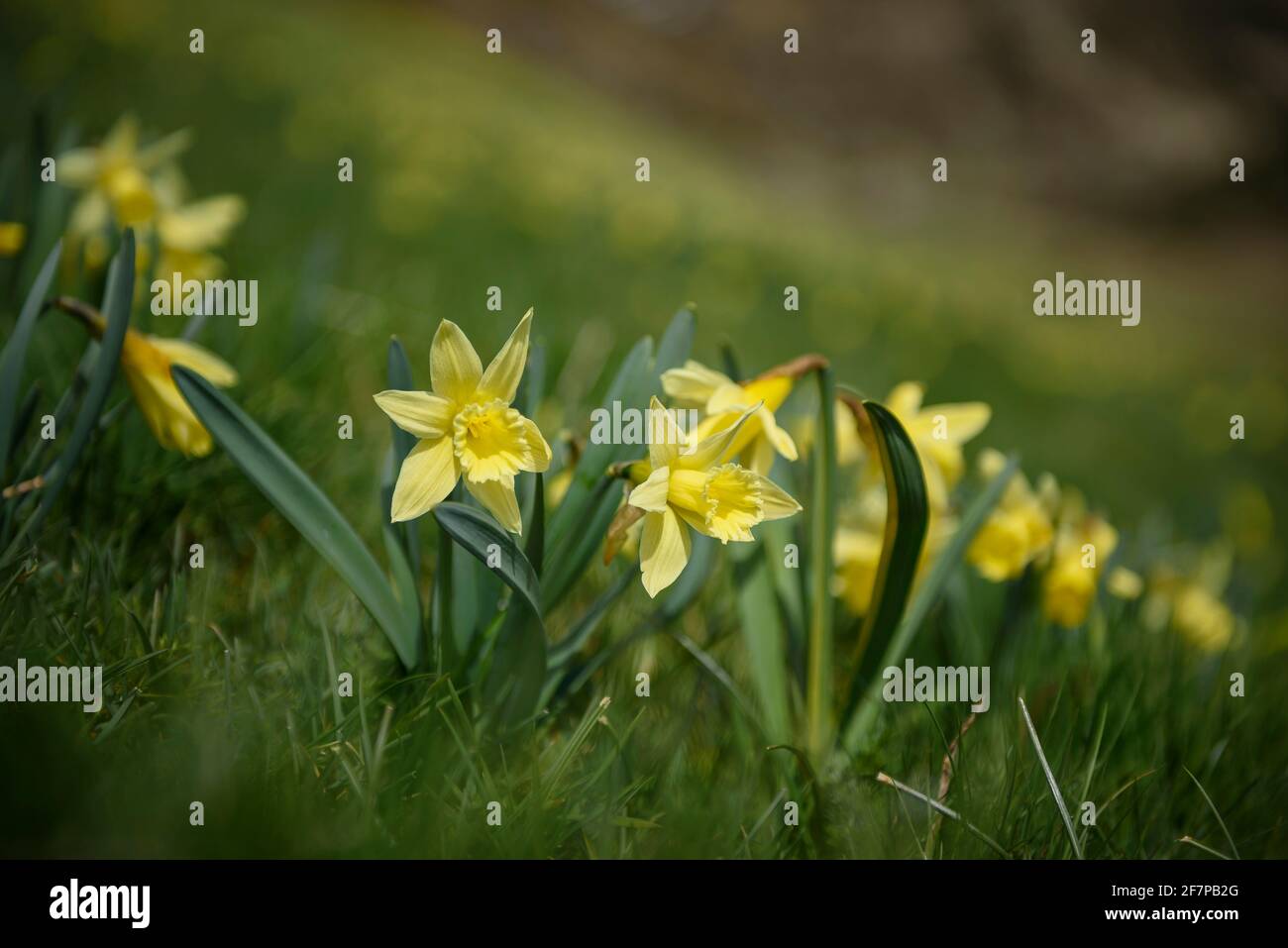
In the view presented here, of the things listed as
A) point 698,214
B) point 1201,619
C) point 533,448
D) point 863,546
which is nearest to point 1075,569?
point 863,546

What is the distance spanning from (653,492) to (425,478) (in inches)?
10.9

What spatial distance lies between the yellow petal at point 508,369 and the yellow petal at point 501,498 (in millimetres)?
102

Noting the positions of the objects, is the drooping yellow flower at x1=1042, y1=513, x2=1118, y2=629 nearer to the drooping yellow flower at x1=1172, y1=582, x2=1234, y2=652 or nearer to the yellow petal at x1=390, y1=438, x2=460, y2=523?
the drooping yellow flower at x1=1172, y1=582, x2=1234, y2=652

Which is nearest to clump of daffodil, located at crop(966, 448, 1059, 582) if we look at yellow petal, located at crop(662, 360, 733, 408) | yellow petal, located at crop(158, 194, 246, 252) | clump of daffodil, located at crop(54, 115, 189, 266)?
yellow petal, located at crop(662, 360, 733, 408)

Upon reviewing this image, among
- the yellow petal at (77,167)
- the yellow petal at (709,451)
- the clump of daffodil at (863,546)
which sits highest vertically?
the yellow petal at (77,167)

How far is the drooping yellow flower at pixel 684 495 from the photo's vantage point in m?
1.15

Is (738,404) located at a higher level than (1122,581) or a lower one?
higher

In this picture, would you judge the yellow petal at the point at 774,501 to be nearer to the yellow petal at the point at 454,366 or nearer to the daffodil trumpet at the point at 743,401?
the daffodil trumpet at the point at 743,401

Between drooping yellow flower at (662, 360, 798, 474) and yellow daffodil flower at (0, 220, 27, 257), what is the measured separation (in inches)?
50.6

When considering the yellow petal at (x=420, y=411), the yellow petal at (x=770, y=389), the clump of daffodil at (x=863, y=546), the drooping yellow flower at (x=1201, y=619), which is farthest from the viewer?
the drooping yellow flower at (x=1201, y=619)

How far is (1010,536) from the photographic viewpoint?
164cm

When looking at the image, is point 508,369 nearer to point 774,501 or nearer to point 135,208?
point 774,501

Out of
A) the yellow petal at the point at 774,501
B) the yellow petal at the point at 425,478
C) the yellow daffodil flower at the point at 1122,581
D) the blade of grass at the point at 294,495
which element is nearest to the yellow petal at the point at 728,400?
the yellow petal at the point at 774,501

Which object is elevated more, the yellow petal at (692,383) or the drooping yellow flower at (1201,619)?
the yellow petal at (692,383)
